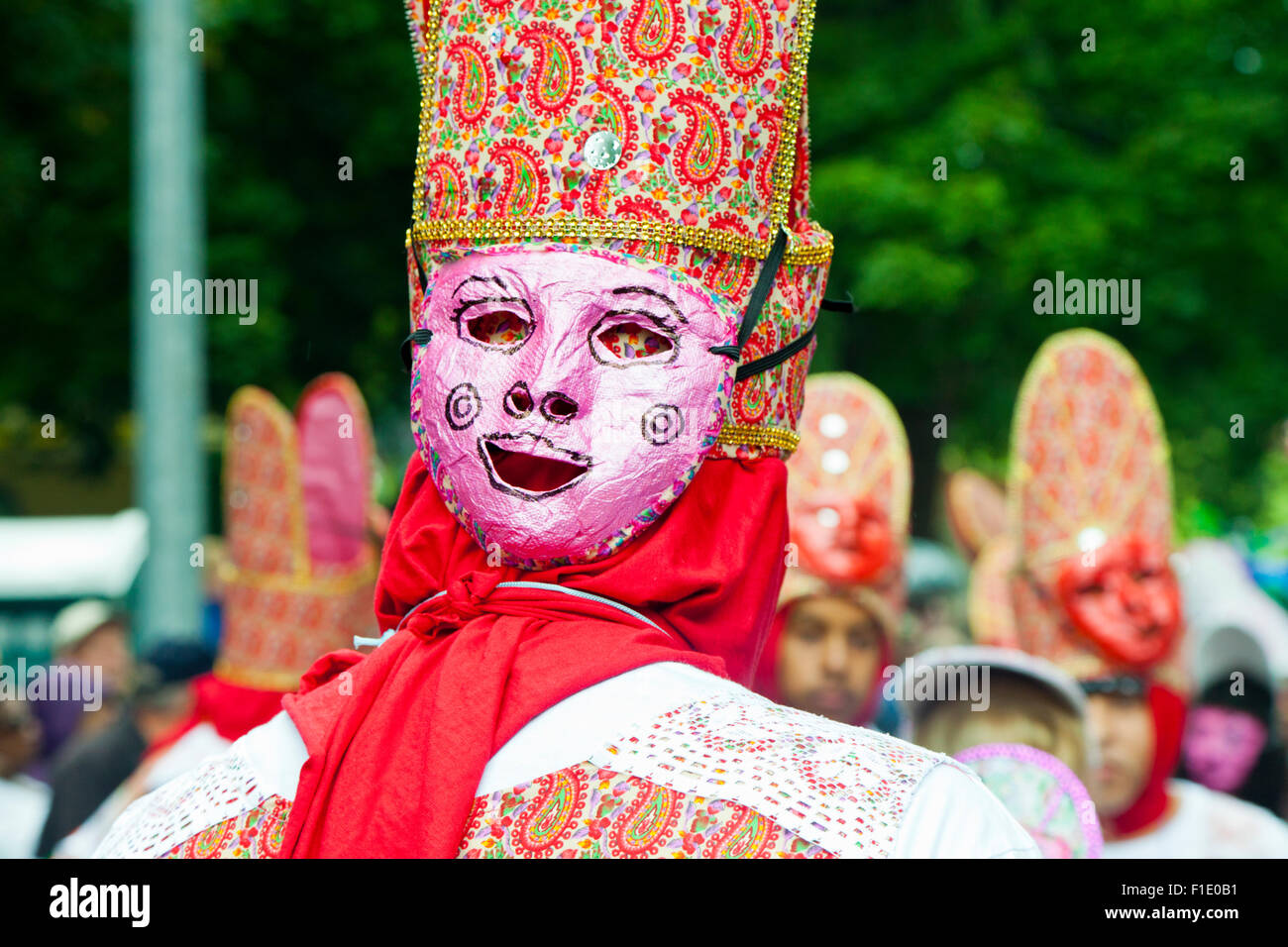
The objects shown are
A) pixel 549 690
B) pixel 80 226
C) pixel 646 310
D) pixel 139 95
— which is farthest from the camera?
pixel 80 226

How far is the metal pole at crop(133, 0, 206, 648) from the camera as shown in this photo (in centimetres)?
762

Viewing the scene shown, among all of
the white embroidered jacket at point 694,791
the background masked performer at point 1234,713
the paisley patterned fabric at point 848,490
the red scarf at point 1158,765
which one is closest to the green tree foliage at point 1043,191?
the paisley patterned fabric at point 848,490

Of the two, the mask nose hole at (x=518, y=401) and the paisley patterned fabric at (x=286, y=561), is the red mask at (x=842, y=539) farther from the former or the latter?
the mask nose hole at (x=518, y=401)

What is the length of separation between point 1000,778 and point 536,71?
1.84 meters

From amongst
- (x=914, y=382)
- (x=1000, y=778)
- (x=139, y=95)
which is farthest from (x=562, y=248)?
(x=914, y=382)

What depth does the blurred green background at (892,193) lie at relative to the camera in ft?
35.4

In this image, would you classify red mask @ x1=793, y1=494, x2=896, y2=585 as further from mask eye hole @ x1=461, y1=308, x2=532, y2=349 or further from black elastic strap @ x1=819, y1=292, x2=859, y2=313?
mask eye hole @ x1=461, y1=308, x2=532, y2=349

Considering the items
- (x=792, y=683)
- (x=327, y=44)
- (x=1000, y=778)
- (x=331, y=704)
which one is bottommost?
(x=792, y=683)

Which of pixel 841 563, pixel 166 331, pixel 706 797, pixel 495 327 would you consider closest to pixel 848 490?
pixel 841 563

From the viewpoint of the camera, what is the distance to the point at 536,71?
1950 millimetres

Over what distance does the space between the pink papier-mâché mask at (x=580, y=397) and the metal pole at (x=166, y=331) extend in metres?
6.16

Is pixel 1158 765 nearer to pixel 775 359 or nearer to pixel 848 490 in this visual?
pixel 848 490

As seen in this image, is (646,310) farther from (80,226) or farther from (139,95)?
(80,226)

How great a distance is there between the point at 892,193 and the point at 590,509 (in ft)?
29.9
